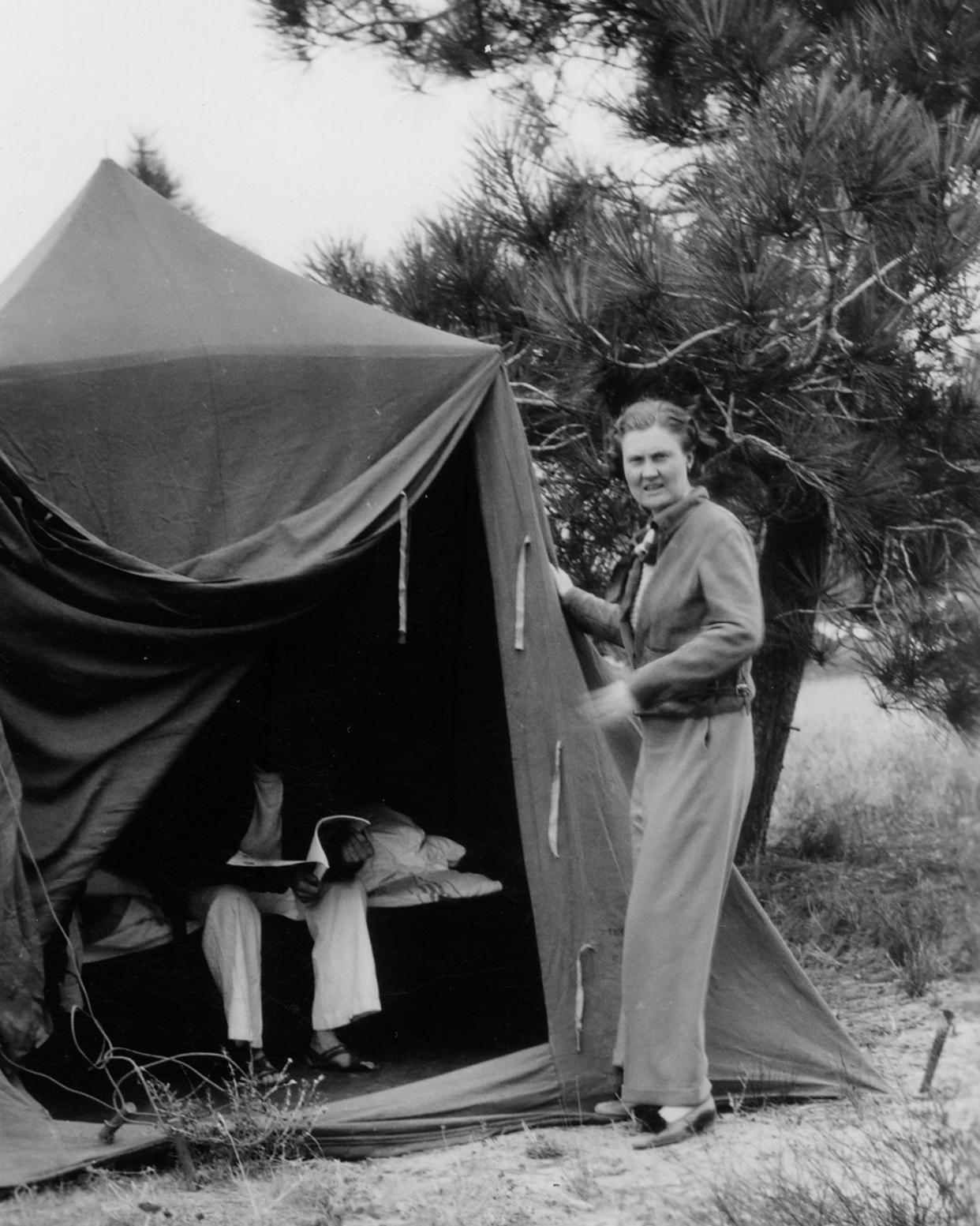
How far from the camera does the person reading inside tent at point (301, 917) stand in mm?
3762

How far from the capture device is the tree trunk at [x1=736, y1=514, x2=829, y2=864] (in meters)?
5.36

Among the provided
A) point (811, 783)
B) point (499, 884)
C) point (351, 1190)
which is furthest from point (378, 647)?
point (811, 783)

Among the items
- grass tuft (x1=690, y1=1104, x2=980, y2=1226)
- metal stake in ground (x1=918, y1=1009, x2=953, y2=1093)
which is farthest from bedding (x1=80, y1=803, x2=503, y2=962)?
grass tuft (x1=690, y1=1104, x2=980, y2=1226)

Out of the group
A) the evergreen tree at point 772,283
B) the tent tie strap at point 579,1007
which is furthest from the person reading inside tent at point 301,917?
the evergreen tree at point 772,283

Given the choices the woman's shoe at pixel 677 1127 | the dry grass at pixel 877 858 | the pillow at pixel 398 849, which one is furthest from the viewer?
the dry grass at pixel 877 858

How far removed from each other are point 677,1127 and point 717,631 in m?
1.11

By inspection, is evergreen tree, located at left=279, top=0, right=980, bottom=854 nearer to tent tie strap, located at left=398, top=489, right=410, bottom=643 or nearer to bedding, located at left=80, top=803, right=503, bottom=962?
tent tie strap, located at left=398, top=489, right=410, bottom=643

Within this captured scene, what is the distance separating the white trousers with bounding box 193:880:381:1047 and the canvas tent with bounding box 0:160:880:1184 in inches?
15.4

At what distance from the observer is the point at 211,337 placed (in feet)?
12.4

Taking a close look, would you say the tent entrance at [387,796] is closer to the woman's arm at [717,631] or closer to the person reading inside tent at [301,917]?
the person reading inside tent at [301,917]

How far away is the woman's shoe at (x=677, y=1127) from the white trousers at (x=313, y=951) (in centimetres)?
85

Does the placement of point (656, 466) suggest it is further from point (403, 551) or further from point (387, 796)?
point (387, 796)

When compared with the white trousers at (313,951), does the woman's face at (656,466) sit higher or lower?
higher

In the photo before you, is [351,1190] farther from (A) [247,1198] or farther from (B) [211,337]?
(B) [211,337]
